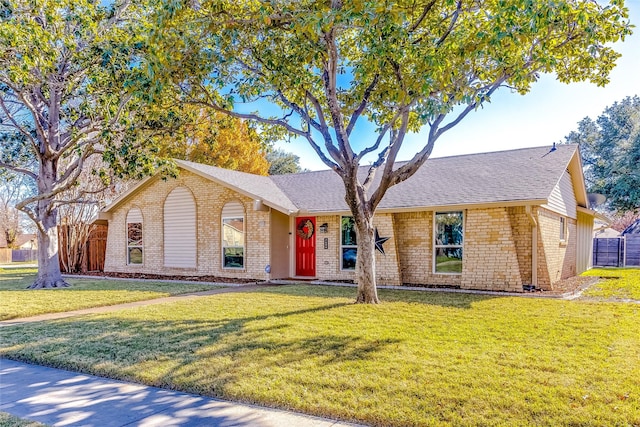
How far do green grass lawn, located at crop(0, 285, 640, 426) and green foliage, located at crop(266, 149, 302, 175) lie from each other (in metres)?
28.7

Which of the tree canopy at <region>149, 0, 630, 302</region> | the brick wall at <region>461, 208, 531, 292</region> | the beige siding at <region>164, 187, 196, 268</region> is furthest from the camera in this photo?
the beige siding at <region>164, 187, 196, 268</region>

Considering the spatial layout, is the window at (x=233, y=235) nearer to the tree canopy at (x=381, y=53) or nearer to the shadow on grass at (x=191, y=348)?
the tree canopy at (x=381, y=53)

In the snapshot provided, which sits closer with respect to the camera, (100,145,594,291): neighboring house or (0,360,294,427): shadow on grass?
(0,360,294,427): shadow on grass

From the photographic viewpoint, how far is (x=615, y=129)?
30188 millimetres

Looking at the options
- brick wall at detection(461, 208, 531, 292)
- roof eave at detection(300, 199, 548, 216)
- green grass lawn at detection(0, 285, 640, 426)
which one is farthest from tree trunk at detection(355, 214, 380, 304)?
brick wall at detection(461, 208, 531, 292)

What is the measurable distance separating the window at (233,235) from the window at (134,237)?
4.19 meters

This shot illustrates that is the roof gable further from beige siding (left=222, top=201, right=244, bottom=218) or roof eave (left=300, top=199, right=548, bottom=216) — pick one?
beige siding (left=222, top=201, right=244, bottom=218)

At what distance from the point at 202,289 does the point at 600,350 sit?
9.96 m

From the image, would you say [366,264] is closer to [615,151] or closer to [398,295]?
[398,295]

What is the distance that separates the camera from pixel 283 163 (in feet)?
125

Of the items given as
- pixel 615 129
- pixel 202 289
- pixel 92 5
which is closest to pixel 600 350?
pixel 202 289

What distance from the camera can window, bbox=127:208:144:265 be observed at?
1791cm

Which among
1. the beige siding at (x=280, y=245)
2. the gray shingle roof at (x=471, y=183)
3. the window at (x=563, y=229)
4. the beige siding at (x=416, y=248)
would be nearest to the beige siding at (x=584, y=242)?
the window at (x=563, y=229)

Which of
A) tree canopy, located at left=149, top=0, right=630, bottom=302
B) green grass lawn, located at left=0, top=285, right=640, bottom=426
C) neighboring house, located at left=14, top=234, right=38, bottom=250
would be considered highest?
tree canopy, located at left=149, top=0, right=630, bottom=302
